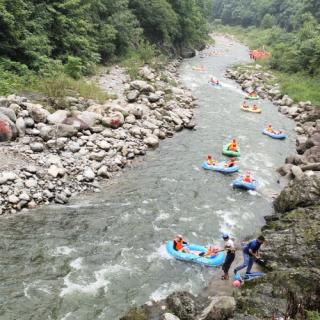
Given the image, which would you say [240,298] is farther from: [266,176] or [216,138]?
[216,138]

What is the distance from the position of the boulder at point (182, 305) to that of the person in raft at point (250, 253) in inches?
91.4

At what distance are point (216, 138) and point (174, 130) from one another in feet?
8.04

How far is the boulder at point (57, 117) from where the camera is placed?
1853 centimetres

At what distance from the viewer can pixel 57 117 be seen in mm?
18766

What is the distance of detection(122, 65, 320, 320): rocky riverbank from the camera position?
955 centimetres

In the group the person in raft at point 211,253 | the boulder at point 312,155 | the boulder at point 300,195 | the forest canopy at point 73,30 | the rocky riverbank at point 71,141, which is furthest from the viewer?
the forest canopy at point 73,30

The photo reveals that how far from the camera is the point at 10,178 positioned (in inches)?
569

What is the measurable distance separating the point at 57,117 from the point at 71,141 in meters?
1.49

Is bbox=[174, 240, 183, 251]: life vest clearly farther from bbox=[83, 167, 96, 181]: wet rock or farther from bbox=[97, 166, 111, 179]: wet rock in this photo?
bbox=[97, 166, 111, 179]: wet rock

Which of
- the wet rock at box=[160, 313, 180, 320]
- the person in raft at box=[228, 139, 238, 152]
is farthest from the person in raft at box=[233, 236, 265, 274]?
the person in raft at box=[228, 139, 238, 152]

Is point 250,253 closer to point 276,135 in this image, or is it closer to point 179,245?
point 179,245

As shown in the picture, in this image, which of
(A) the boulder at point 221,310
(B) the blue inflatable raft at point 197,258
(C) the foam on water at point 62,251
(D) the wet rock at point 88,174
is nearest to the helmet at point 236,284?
(B) the blue inflatable raft at point 197,258

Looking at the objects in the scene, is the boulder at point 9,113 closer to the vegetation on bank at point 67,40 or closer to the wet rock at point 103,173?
the vegetation on bank at point 67,40

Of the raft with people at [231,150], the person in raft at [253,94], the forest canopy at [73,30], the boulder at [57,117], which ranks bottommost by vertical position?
the raft with people at [231,150]
